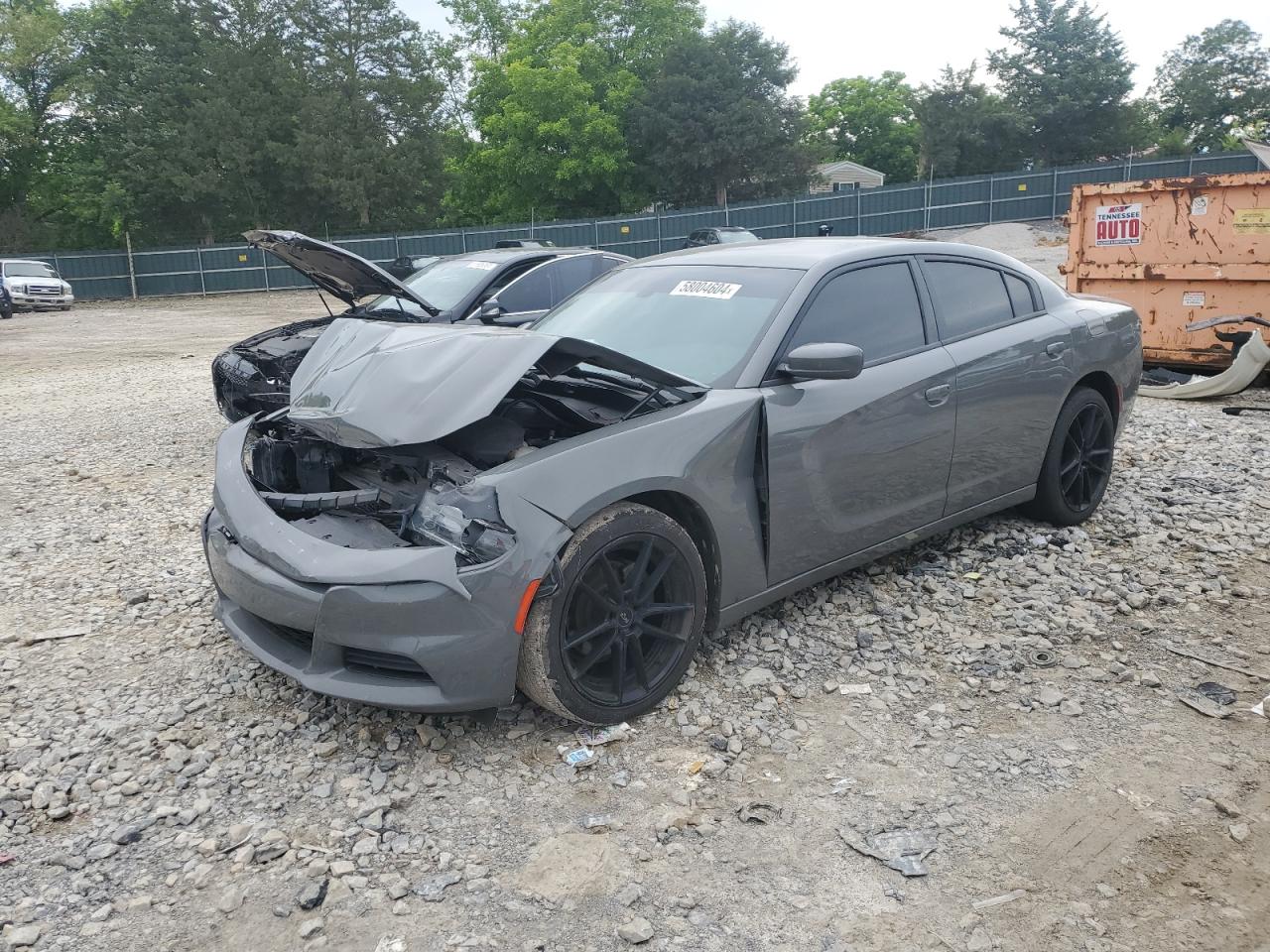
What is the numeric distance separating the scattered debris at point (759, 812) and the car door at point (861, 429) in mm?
1022

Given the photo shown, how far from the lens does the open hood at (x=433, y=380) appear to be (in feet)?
10.8

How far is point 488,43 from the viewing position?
5953cm

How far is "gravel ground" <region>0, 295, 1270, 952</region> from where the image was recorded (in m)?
2.49

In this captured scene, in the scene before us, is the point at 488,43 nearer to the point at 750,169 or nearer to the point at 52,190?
the point at 750,169

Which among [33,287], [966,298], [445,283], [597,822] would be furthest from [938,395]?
[33,287]

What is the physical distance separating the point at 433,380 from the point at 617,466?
0.75 m

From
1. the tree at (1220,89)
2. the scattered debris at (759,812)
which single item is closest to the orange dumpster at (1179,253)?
the scattered debris at (759,812)

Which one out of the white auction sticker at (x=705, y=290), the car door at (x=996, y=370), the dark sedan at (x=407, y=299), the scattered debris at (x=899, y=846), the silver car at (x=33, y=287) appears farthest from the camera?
the silver car at (x=33, y=287)

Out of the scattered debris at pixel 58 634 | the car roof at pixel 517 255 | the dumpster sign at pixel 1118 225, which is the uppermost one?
the dumpster sign at pixel 1118 225

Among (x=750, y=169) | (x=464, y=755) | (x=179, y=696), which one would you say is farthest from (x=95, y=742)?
(x=750, y=169)

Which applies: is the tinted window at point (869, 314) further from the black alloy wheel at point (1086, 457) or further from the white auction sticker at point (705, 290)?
the black alloy wheel at point (1086, 457)

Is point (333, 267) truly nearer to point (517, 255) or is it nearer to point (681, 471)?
point (517, 255)

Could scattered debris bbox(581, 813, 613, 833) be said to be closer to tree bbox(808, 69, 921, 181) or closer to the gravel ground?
the gravel ground

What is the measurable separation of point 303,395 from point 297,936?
2.17 metres
